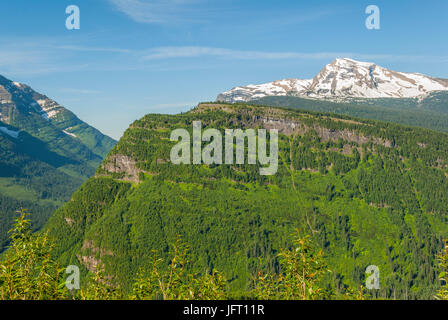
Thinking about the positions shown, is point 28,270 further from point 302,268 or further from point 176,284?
point 302,268

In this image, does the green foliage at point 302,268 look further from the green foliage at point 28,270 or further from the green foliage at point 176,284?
the green foliage at point 28,270

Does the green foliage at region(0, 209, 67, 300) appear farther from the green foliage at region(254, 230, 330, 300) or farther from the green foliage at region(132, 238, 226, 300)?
the green foliage at region(254, 230, 330, 300)

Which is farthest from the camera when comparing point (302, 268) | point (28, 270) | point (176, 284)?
point (176, 284)

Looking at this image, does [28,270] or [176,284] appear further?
[176,284]

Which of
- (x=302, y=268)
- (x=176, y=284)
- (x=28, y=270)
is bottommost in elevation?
(x=176, y=284)

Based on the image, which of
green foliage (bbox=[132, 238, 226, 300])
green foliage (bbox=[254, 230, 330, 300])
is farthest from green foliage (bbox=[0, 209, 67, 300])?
green foliage (bbox=[254, 230, 330, 300])

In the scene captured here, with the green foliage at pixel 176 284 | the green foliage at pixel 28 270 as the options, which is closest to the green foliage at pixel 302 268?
the green foliage at pixel 176 284

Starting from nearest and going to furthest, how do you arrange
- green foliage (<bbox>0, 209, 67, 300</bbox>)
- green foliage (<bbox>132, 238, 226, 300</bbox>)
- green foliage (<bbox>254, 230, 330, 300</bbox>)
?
green foliage (<bbox>0, 209, 67, 300</bbox>)
green foliage (<bbox>254, 230, 330, 300</bbox>)
green foliage (<bbox>132, 238, 226, 300</bbox>)

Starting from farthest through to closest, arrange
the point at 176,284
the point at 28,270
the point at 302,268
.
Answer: the point at 176,284 < the point at 302,268 < the point at 28,270

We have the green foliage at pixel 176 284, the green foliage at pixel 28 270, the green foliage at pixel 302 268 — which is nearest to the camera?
the green foliage at pixel 28 270

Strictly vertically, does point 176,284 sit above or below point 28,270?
below

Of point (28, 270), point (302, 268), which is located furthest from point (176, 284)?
point (28, 270)
